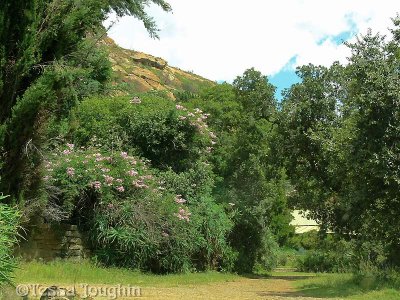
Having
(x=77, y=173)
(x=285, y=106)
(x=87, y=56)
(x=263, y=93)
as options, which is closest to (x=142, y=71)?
(x=263, y=93)

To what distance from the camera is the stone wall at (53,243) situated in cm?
1523

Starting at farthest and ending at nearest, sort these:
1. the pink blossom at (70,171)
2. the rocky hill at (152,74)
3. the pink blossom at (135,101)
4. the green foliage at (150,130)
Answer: the rocky hill at (152,74)
the pink blossom at (135,101)
the green foliage at (150,130)
the pink blossom at (70,171)

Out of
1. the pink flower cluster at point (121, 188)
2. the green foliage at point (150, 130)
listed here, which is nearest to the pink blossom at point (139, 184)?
the pink flower cluster at point (121, 188)

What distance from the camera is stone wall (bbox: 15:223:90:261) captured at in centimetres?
1523

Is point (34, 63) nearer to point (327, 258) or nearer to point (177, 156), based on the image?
point (177, 156)

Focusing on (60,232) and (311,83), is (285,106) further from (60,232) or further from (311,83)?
(60,232)

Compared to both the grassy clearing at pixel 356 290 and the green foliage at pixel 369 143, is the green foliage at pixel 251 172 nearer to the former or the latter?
the green foliage at pixel 369 143

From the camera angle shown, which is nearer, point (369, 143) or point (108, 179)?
point (369, 143)

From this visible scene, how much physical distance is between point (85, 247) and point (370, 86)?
10.5 m

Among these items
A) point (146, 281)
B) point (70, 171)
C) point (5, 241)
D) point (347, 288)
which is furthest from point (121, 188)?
point (5, 241)

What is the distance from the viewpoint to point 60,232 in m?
16.4

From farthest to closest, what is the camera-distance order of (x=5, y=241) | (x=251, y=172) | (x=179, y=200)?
(x=251, y=172) → (x=179, y=200) → (x=5, y=241)

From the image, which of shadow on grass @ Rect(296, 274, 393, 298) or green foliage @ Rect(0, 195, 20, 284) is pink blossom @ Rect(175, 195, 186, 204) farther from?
green foliage @ Rect(0, 195, 20, 284)

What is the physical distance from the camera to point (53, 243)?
53.1ft
